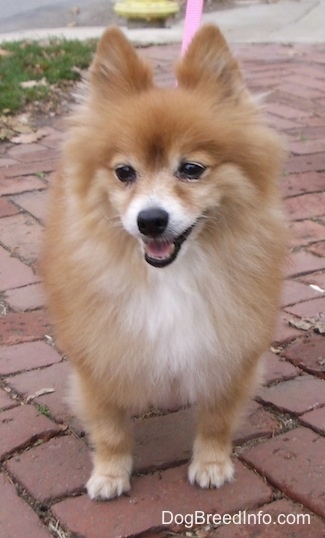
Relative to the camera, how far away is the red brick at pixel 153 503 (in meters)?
2.39

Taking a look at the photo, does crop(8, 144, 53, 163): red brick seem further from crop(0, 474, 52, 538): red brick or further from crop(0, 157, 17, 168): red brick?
crop(0, 474, 52, 538): red brick

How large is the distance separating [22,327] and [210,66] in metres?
1.56

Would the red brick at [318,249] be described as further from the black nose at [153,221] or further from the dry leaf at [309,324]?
the black nose at [153,221]

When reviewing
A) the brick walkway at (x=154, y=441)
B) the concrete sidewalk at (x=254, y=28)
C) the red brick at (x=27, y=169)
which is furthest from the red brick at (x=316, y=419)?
the concrete sidewalk at (x=254, y=28)

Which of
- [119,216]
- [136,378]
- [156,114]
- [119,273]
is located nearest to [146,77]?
[156,114]

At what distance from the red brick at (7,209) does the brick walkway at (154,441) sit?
17 centimetres

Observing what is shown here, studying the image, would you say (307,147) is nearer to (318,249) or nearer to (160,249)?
(318,249)

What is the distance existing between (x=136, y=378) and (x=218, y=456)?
43cm

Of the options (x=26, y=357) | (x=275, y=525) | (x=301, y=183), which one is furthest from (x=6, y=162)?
(x=275, y=525)

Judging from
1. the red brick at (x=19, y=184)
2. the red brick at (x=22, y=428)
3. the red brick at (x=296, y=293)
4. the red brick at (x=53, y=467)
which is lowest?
the red brick at (x=53, y=467)

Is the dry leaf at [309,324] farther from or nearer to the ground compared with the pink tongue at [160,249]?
nearer to the ground

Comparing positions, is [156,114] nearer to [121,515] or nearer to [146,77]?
[146,77]

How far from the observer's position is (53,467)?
2648 mm

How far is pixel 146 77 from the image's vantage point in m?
2.48
